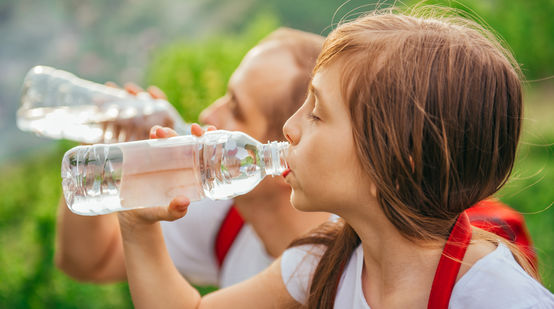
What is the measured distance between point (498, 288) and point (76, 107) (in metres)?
2.04

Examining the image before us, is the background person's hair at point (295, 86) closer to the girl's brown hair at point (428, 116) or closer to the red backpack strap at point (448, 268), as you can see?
the girl's brown hair at point (428, 116)

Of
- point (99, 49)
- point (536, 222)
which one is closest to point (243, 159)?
point (536, 222)

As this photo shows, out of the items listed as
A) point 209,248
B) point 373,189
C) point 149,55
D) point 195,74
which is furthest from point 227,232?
point 149,55

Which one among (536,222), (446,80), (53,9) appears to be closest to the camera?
(446,80)

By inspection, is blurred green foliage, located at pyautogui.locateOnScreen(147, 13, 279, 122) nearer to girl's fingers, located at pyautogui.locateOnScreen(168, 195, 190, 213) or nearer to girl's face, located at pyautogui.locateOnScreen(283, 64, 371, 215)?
girl's fingers, located at pyautogui.locateOnScreen(168, 195, 190, 213)

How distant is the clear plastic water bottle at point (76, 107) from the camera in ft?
7.86

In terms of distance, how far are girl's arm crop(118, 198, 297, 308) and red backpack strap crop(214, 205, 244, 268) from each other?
0.72m

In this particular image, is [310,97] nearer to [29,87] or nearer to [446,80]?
[446,80]

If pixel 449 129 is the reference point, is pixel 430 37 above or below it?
above

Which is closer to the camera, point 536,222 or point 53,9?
point 536,222

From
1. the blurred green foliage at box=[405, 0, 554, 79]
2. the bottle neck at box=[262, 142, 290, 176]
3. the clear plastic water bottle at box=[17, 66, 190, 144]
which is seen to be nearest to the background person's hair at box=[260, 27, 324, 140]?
the clear plastic water bottle at box=[17, 66, 190, 144]

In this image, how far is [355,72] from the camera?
135 cm

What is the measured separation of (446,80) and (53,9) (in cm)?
742

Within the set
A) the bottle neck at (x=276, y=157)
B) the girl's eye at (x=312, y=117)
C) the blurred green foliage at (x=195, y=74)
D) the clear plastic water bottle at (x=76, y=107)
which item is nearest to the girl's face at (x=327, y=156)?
the girl's eye at (x=312, y=117)
